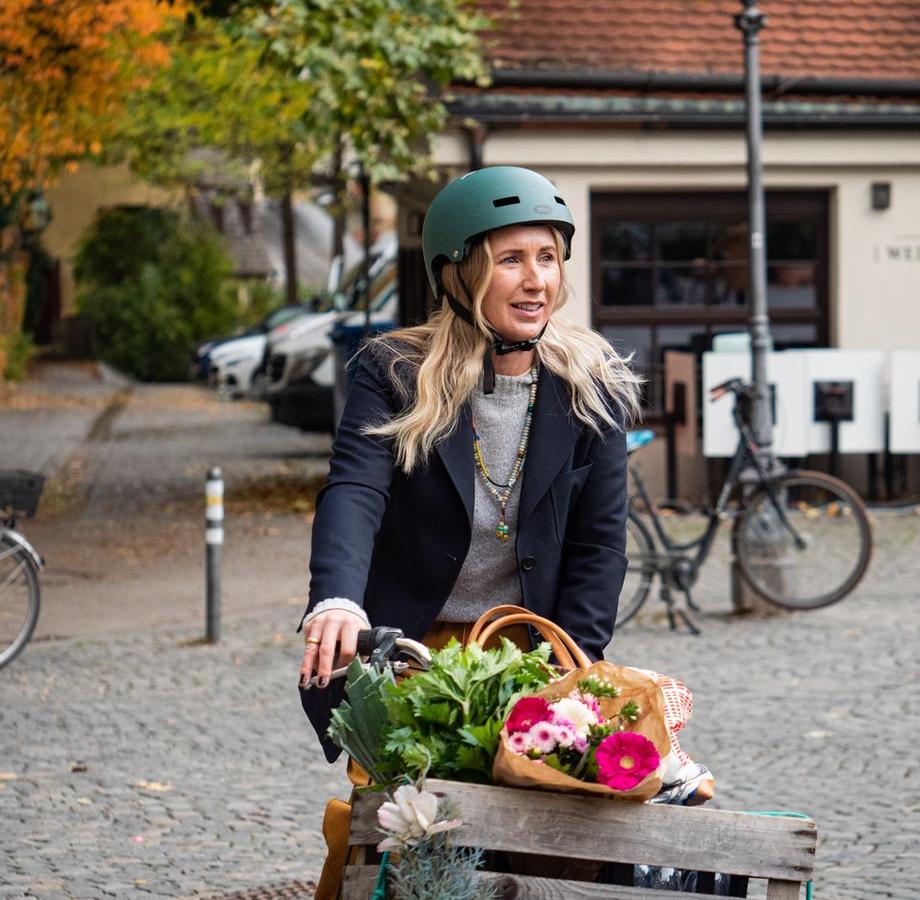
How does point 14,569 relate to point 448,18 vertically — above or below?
below

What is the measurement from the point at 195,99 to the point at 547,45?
1019cm

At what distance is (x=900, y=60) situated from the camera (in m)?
15.5

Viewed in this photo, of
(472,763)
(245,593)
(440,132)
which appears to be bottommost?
(245,593)

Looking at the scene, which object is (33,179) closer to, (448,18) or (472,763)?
(448,18)

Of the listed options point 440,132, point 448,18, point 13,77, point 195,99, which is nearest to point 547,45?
point 440,132

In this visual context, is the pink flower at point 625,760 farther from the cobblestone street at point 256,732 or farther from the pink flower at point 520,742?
the cobblestone street at point 256,732

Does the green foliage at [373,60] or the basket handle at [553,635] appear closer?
the basket handle at [553,635]

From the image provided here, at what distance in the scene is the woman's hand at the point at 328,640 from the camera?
2775mm

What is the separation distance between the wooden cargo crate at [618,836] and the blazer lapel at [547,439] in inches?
31.6

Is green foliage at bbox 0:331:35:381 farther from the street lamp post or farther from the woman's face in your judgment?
the woman's face

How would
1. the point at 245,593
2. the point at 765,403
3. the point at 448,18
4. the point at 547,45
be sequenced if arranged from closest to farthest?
the point at 765,403
the point at 245,593
the point at 448,18
the point at 547,45

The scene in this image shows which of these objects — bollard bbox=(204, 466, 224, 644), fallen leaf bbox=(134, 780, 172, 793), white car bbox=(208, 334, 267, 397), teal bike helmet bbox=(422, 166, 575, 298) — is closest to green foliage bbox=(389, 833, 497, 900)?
teal bike helmet bbox=(422, 166, 575, 298)

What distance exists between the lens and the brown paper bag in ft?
7.83

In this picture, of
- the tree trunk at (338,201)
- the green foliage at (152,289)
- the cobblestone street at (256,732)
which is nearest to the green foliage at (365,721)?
the cobblestone street at (256,732)
